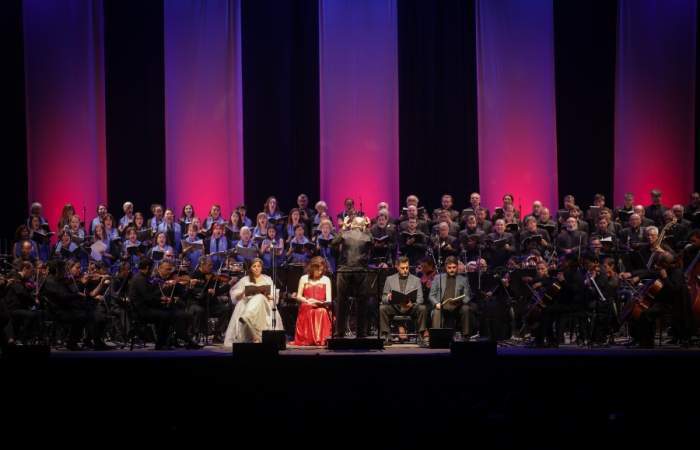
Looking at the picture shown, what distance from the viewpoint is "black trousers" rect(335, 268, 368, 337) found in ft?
36.2

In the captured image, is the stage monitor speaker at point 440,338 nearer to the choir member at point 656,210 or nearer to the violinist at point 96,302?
the violinist at point 96,302

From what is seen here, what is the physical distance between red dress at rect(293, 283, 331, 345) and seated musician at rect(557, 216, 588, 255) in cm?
347

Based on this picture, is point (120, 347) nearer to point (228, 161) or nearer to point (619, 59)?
point (228, 161)

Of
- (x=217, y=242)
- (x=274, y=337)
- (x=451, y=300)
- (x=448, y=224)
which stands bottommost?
(x=274, y=337)

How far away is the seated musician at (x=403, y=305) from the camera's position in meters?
11.4

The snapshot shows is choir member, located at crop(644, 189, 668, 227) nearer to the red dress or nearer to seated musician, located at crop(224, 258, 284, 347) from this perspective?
the red dress

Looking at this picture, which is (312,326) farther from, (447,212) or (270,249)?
(447,212)

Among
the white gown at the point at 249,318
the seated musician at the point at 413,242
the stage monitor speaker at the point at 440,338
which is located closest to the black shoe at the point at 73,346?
the white gown at the point at 249,318

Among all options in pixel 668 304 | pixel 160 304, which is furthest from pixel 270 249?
pixel 668 304

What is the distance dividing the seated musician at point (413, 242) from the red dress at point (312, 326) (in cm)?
151

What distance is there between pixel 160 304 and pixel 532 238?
4.92 metres

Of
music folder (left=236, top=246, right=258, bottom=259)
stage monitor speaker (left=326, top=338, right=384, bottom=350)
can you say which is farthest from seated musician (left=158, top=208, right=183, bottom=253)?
stage monitor speaker (left=326, top=338, right=384, bottom=350)

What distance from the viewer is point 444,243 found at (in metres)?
12.3

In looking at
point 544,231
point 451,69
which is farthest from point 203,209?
point 544,231
